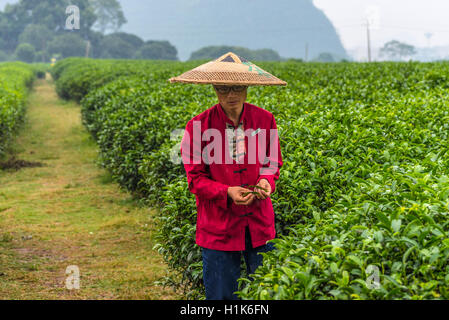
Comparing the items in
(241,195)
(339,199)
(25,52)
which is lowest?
(339,199)

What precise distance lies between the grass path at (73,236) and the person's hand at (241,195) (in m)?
2.64

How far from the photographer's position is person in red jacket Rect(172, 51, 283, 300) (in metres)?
2.93

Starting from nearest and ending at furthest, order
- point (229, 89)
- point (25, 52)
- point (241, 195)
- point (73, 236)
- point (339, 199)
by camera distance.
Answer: point (241, 195) → point (229, 89) → point (339, 199) → point (73, 236) → point (25, 52)

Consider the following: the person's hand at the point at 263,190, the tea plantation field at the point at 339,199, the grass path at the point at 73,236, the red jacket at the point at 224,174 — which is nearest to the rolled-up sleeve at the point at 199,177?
the red jacket at the point at 224,174

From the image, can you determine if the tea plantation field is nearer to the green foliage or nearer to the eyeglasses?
the eyeglasses

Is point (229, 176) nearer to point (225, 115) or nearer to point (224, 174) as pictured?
point (224, 174)

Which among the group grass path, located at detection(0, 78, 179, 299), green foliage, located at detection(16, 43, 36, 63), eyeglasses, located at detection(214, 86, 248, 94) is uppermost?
green foliage, located at detection(16, 43, 36, 63)

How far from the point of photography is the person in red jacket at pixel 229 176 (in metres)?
2.93

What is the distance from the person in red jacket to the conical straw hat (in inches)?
3.1

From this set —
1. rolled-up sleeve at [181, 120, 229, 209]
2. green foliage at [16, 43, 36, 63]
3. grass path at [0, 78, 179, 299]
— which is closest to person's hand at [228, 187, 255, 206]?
rolled-up sleeve at [181, 120, 229, 209]

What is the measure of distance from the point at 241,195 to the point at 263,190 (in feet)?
0.41

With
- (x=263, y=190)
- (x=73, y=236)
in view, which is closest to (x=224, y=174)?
(x=263, y=190)

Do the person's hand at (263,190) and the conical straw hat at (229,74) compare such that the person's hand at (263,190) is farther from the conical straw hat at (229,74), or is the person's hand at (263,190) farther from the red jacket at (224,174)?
the conical straw hat at (229,74)

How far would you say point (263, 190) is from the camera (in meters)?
2.83
